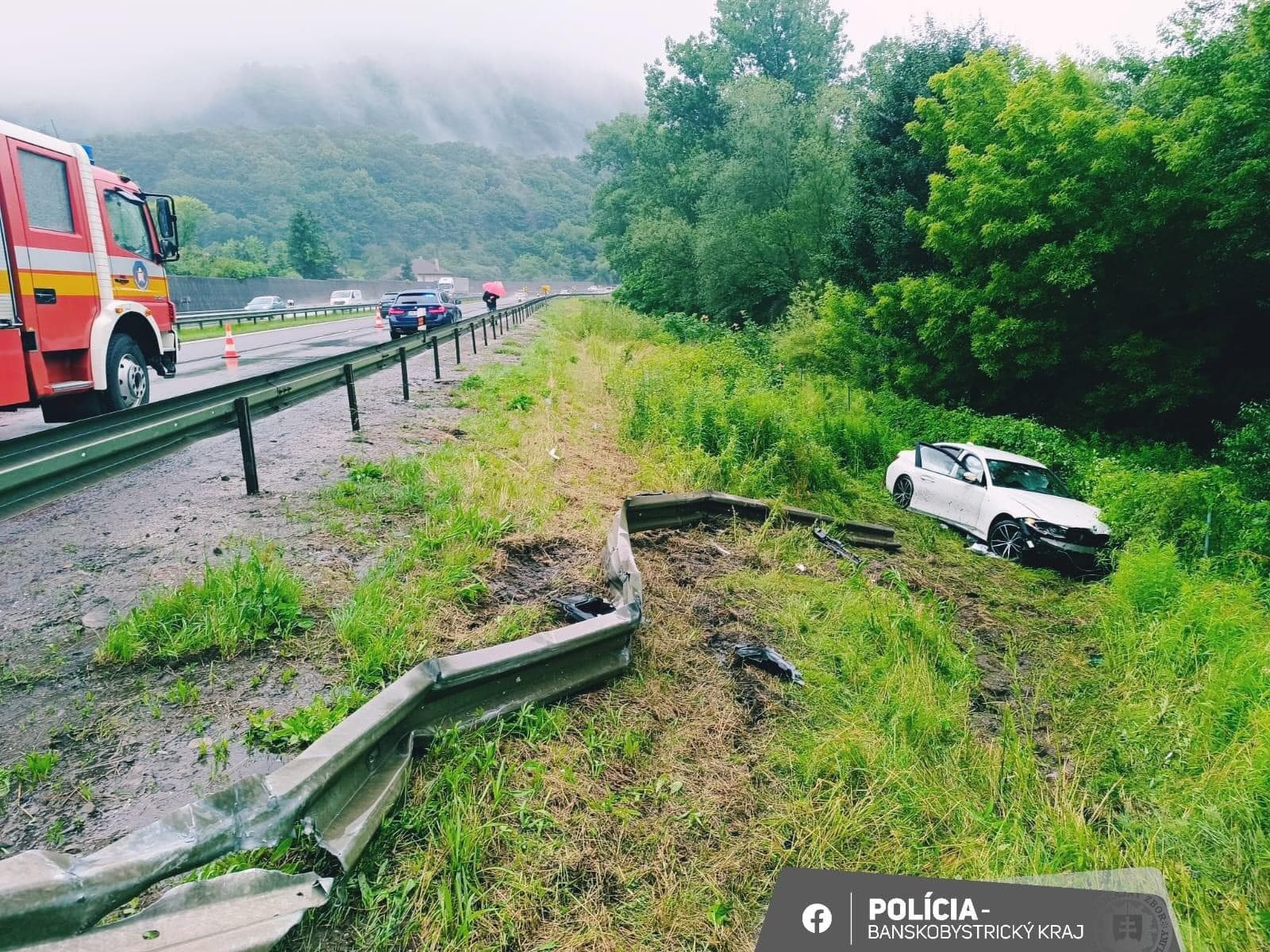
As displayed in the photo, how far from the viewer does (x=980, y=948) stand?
7.31 feet

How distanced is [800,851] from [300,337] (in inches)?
1060

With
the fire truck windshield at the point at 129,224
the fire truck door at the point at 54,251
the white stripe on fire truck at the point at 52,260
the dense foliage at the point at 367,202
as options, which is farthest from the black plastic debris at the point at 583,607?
the dense foliage at the point at 367,202

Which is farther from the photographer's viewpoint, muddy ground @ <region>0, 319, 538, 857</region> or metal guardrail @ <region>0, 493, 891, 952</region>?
muddy ground @ <region>0, 319, 538, 857</region>

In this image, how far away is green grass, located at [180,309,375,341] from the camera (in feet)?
86.8

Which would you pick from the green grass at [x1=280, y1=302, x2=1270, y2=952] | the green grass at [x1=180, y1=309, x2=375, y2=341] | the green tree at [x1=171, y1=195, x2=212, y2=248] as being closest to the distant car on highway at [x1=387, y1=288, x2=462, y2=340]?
the green grass at [x1=180, y1=309, x2=375, y2=341]

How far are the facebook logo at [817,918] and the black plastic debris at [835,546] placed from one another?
15.1ft

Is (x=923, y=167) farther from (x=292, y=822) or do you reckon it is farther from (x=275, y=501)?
(x=292, y=822)

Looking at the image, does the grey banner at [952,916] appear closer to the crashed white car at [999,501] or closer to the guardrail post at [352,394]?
the guardrail post at [352,394]

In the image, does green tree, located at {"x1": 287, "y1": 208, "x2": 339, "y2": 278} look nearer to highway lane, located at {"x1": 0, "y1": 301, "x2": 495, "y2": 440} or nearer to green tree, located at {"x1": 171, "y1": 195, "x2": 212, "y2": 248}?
green tree, located at {"x1": 171, "y1": 195, "x2": 212, "y2": 248}

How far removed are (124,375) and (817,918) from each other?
9.66 meters

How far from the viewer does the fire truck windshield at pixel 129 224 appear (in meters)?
8.44

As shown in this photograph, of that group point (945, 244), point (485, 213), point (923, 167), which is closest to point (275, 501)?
point (945, 244)

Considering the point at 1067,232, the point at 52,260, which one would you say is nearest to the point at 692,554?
the point at 52,260

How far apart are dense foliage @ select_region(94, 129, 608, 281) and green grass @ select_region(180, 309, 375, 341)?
217 ft
